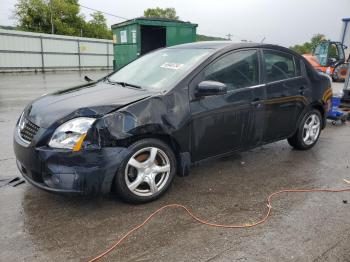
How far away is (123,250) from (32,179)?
1.15 metres

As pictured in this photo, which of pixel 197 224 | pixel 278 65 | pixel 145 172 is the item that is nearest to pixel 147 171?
pixel 145 172

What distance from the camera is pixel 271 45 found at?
4520 mm

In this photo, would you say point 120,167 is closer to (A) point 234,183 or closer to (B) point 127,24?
(A) point 234,183

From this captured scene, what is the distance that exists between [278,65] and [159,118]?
2.14m

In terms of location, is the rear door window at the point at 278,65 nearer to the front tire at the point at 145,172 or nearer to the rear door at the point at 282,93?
the rear door at the point at 282,93

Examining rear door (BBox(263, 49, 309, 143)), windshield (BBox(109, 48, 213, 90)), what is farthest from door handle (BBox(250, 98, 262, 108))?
windshield (BBox(109, 48, 213, 90))

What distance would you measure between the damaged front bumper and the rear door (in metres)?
2.21

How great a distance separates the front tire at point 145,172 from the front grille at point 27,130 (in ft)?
2.83

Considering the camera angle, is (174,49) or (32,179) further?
(174,49)

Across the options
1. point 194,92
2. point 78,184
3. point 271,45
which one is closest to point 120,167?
point 78,184

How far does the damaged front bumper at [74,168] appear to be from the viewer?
2.93 metres

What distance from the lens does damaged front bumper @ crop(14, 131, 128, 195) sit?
2.93 meters

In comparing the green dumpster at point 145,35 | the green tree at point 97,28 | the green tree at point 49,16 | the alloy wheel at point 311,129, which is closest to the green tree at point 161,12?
the green tree at point 97,28

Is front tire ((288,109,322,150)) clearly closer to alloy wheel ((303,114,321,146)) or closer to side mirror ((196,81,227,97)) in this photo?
alloy wheel ((303,114,321,146))
